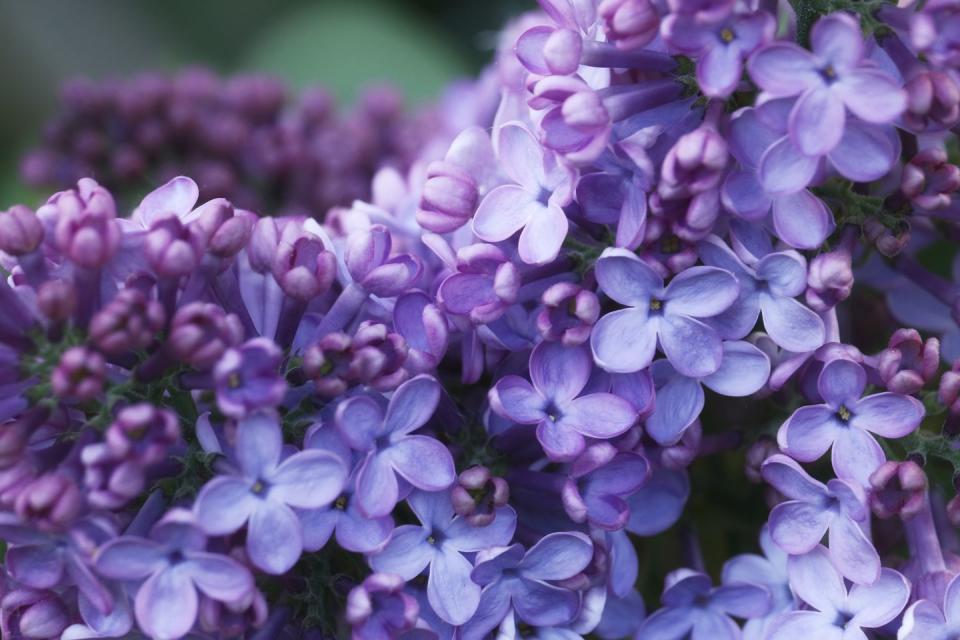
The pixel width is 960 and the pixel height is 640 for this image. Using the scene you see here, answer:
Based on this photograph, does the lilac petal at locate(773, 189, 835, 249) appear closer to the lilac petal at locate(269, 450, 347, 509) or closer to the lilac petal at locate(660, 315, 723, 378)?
the lilac petal at locate(660, 315, 723, 378)

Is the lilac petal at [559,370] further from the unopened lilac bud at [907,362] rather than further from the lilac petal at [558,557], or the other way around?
the unopened lilac bud at [907,362]

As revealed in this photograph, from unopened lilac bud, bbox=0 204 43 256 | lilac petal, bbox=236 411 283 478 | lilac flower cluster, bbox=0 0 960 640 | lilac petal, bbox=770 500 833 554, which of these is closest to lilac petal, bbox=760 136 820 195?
lilac flower cluster, bbox=0 0 960 640

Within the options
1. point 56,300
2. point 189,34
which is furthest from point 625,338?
point 189,34

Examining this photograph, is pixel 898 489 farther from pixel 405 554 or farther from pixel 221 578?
pixel 221 578

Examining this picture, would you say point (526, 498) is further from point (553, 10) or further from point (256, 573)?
point (553, 10)

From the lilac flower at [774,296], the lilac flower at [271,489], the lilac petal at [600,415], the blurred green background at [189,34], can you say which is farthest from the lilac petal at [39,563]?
the blurred green background at [189,34]
